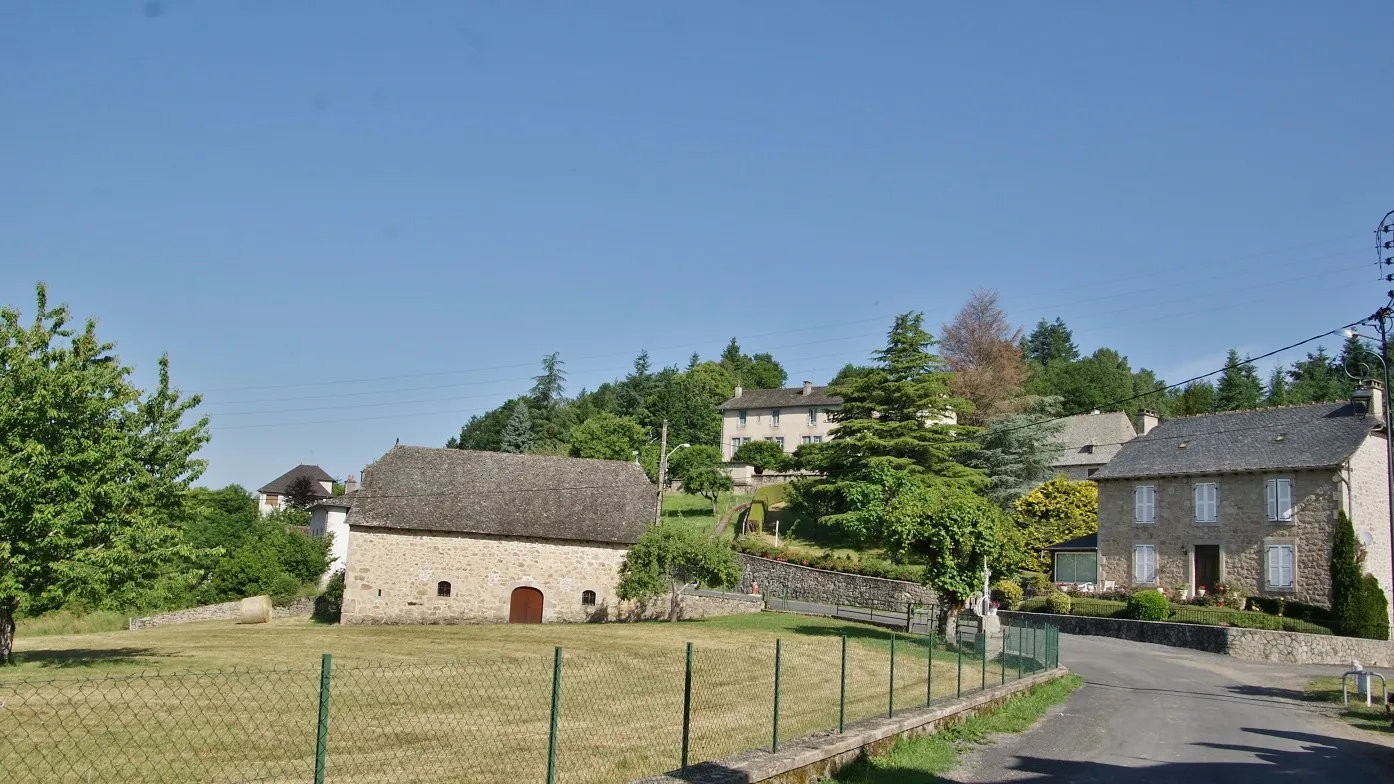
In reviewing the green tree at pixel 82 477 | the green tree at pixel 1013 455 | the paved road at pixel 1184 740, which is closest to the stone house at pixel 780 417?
the green tree at pixel 1013 455

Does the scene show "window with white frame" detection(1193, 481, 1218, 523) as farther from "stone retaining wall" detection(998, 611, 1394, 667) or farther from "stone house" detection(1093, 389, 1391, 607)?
"stone retaining wall" detection(998, 611, 1394, 667)

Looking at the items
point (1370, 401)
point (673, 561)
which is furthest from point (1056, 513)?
point (673, 561)

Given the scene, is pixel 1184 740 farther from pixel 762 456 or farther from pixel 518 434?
pixel 518 434

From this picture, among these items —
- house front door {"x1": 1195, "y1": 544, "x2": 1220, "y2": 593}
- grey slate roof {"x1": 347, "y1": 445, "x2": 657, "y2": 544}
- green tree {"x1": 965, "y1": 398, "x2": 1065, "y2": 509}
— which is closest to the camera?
house front door {"x1": 1195, "y1": 544, "x2": 1220, "y2": 593}

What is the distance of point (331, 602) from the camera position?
42531 millimetres

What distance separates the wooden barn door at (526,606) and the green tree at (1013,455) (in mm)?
24934

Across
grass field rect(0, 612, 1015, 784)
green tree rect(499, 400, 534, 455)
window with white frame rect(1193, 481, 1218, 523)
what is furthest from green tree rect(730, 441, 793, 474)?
grass field rect(0, 612, 1015, 784)

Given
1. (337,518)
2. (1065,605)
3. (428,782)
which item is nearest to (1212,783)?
(428,782)

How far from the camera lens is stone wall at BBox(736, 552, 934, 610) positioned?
138 ft

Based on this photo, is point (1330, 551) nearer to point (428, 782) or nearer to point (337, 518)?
point (428, 782)

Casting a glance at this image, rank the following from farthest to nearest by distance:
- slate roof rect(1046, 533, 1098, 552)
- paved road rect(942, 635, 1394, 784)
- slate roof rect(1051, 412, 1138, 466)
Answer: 1. slate roof rect(1051, 412, 1138, 466)
2. slate roof rect(1046, 533, 1098, 552)
3. paved road rect(942, 635, 1394, 784)

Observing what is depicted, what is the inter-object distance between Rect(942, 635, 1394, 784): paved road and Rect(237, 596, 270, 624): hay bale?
2966 centimetres

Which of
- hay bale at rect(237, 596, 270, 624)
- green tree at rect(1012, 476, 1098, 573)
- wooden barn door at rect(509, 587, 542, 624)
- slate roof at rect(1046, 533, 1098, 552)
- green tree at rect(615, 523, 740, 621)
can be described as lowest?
hay bale at rect(237, 596, 270, 624)

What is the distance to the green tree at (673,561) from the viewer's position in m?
38.3
